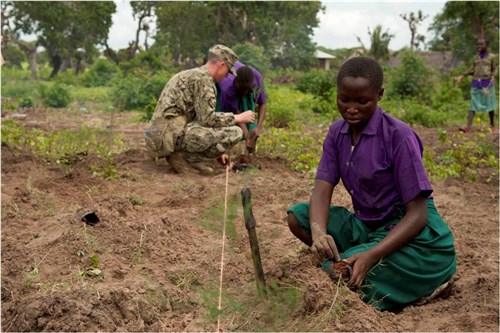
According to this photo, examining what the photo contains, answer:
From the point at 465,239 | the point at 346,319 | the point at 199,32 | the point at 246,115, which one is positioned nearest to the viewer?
the point at 346,319

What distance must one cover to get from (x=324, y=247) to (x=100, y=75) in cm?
2430

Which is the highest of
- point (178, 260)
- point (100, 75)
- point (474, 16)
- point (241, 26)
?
point (241, 26)

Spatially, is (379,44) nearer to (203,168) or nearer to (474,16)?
(474,16)

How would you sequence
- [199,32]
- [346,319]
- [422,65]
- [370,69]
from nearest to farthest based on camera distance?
[346,319] → [370,69] → [422,65] → [199,32]

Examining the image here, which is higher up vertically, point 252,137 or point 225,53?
point 225,53

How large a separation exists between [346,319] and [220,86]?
14.0 ft

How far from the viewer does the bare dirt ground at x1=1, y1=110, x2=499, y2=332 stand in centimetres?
249

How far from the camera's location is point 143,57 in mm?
29125

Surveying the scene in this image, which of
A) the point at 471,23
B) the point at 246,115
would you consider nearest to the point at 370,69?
the point at 246,115

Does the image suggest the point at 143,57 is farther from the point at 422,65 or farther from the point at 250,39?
the point at 422,65

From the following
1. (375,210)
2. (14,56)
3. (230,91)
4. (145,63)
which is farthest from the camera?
(14,56)

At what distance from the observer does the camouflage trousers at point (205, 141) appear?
5863 mm

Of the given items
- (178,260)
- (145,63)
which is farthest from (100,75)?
(178,260)

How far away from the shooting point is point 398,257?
2.71m
